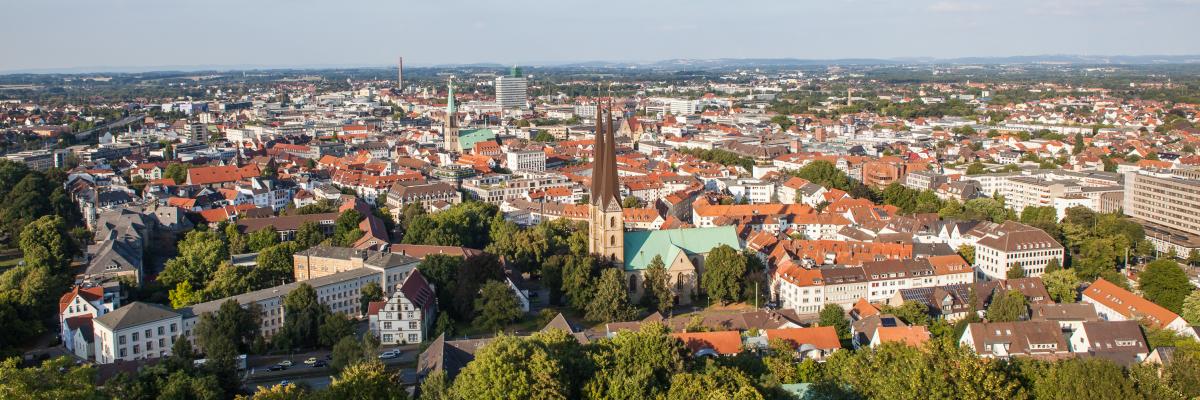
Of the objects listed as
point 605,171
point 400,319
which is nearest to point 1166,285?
point 605,171

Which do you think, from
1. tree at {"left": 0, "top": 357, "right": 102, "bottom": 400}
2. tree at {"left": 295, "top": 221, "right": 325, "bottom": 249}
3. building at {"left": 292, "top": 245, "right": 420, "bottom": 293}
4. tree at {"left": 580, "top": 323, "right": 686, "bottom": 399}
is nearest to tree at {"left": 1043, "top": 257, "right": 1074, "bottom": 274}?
tree at {"left": 580, "top": 323, "right": 686, "bottom": 399}

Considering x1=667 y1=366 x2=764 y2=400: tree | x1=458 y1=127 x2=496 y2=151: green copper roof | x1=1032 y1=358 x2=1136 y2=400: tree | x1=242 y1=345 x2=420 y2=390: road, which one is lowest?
x1=242 y1=345 x2=420 y2=390: road

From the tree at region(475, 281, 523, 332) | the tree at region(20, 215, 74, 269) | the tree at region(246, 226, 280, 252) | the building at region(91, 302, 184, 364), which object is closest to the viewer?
the building at region(91, 302, 184, 364)

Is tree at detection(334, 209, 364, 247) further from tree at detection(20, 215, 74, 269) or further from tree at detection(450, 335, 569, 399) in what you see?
tree at detection(450, 335, 569, 399)

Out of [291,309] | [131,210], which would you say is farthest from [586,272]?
[131,210]

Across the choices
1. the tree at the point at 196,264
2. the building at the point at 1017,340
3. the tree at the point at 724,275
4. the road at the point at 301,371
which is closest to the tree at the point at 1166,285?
the building at the point at 1017,340

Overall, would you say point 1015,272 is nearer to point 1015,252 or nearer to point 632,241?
point 1015,252

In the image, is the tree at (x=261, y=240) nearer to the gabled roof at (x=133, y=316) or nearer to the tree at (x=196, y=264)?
the tree at (x=196, y=264)
